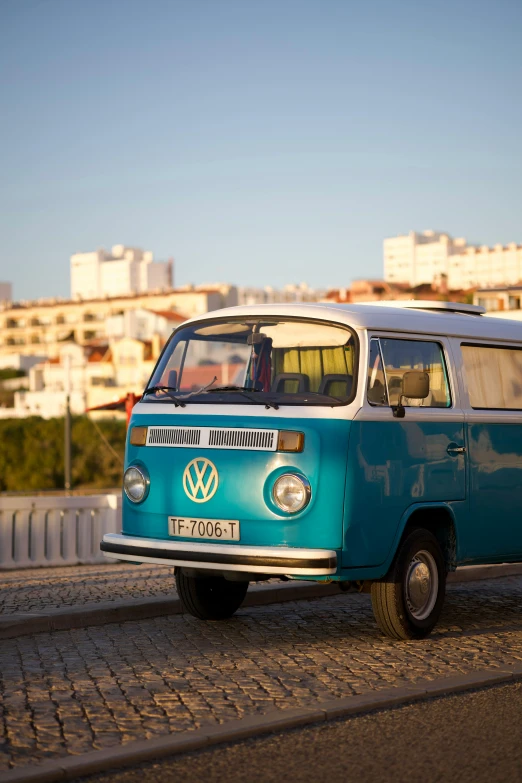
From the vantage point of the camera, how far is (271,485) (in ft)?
27.8

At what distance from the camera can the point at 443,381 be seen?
31.5ft

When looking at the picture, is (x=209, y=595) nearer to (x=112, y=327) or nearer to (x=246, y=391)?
(x=246, y=391)

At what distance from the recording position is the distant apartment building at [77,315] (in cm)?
17612

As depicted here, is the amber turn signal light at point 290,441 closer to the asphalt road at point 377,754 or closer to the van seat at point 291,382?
the van seat at point 291,382

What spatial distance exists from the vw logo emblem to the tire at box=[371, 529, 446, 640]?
54.3 inches

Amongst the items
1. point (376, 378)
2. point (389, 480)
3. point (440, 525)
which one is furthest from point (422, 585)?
point (376, 378)

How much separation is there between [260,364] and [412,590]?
2.00m

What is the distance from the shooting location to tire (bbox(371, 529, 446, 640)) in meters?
8.95

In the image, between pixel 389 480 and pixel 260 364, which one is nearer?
pixel 389 480

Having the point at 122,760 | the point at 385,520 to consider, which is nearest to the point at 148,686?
the point at 122,760

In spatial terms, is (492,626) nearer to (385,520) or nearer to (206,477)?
(385,520)

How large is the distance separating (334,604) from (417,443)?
9.13 feet

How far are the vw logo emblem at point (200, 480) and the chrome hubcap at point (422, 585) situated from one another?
1577 millimetres

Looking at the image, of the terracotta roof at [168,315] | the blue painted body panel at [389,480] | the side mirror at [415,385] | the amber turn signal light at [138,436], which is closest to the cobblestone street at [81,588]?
the amber turn signal light at [138,436]
